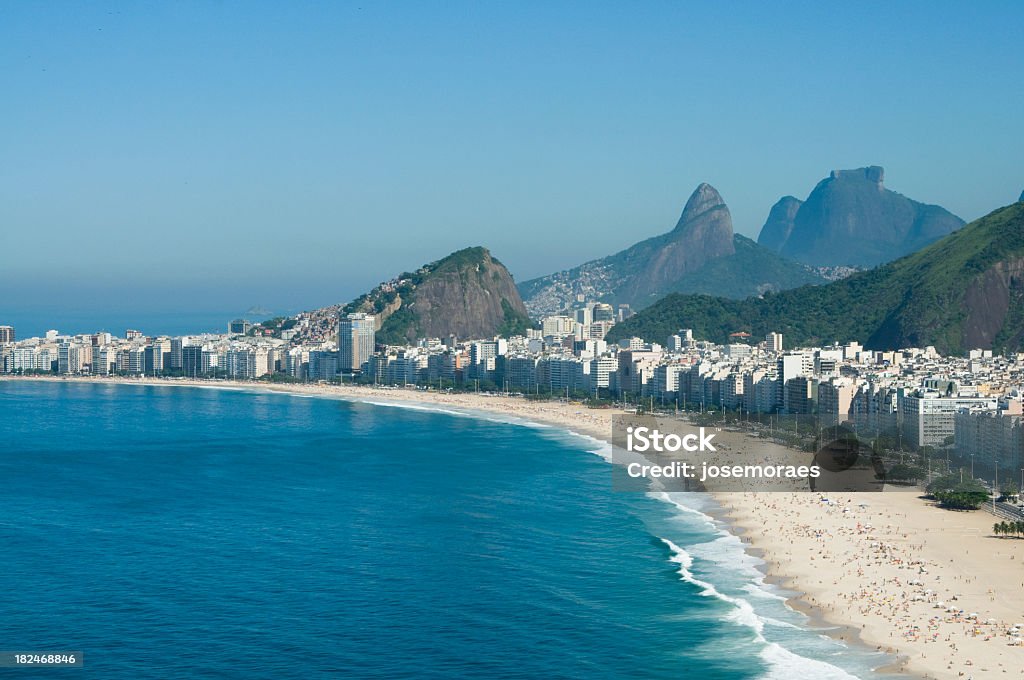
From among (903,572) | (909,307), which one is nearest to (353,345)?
(909,307)

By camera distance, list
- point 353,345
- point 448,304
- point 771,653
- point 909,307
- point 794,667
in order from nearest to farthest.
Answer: point 794,667 < point 771,653 < point 909,307 < point 353,345 < point 448,304

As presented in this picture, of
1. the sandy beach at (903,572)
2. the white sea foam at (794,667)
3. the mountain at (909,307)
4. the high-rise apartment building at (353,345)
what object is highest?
the mountain at (909,307)

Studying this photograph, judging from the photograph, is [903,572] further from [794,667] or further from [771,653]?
[794,667]

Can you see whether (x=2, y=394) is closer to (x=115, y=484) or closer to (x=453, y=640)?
(x=115, y=484)

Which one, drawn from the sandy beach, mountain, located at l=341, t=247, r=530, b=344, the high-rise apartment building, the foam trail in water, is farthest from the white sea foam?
mountain, located at l=341, t=247, r=530, b=344

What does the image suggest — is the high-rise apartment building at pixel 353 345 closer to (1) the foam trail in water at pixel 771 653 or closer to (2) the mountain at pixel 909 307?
(2) the mountain at pixel 909 307

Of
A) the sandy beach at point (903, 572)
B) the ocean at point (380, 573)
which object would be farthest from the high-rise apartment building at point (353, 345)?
the sandy beach at point (903, 572)
